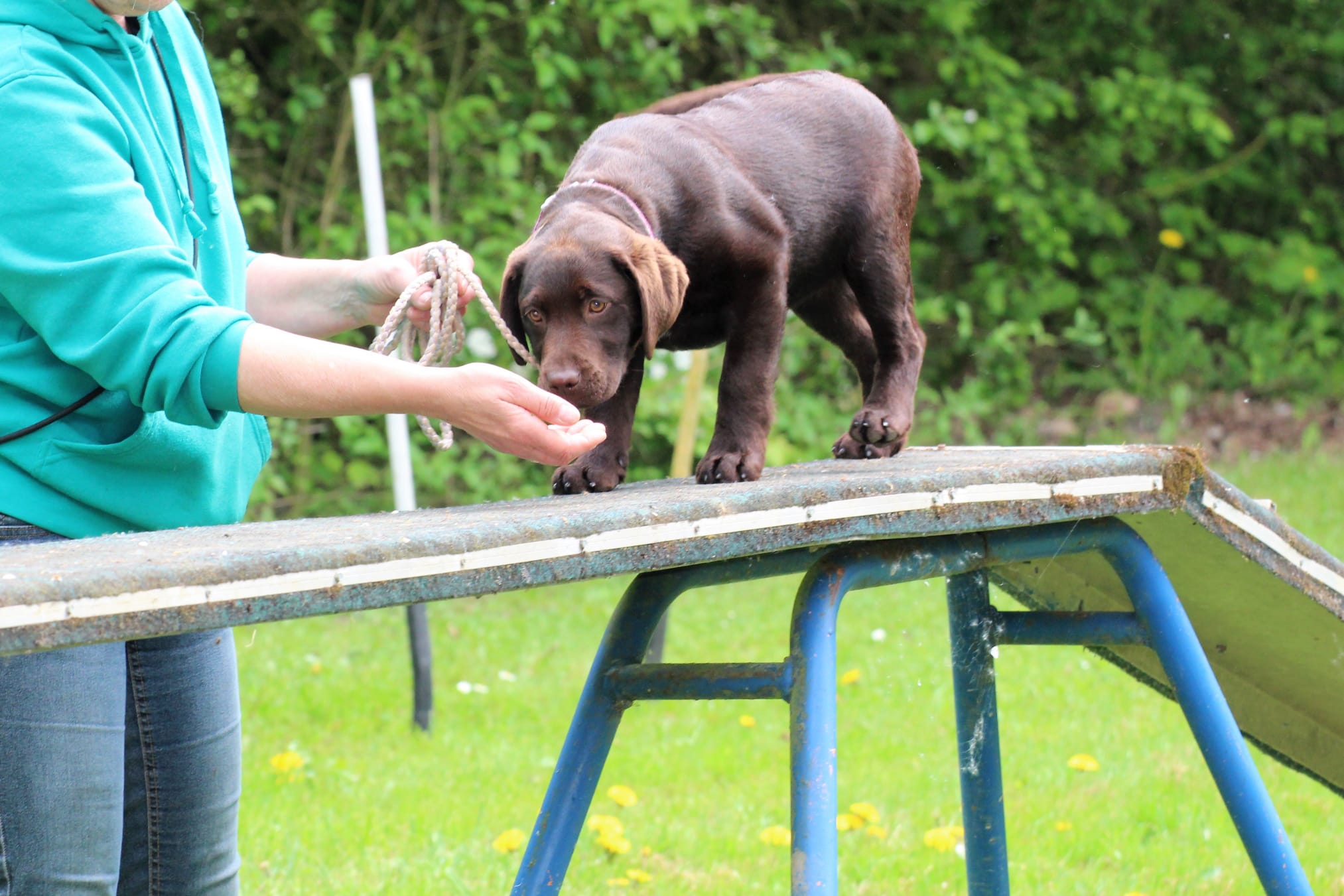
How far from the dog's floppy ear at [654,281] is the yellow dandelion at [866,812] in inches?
49.5

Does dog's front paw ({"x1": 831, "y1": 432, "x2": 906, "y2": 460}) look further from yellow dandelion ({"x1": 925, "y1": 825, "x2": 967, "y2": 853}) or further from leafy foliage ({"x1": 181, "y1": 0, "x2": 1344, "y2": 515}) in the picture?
leafy foliage ({"x1": 181, "y1": 0, "x2": 1344, "y2": 515})

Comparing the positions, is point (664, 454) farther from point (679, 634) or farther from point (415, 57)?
point (415, 57)

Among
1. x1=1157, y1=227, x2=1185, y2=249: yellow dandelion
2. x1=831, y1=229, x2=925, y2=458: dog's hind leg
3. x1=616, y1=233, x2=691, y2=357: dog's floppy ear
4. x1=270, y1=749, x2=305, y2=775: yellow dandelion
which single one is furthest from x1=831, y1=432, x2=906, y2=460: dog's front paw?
x1=1157, y1=227, x2=1185, y2=249: yellow dandelion

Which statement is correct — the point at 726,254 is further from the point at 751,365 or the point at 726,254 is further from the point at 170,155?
the point at 170,155

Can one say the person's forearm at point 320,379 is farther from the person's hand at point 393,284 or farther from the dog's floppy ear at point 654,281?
the dog's floppy ear at point 654,281

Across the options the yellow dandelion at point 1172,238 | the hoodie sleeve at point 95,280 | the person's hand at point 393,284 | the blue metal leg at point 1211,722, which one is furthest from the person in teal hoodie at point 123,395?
the yellow dandelion at point 1172,238

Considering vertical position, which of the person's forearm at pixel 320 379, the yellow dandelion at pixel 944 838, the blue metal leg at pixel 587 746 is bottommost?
the yellow dandelion at pixel 944 838

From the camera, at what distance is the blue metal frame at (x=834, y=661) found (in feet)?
5.51

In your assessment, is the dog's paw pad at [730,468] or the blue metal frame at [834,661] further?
the dog's paw pad at [730,468]

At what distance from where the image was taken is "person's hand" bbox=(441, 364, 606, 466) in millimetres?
1562

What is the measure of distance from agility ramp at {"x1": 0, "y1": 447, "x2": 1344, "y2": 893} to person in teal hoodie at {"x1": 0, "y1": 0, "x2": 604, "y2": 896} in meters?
0.17

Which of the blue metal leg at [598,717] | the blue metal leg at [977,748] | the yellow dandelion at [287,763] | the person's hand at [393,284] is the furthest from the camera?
the yellow dandelion at [287,763]

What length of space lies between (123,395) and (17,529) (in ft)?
0.64

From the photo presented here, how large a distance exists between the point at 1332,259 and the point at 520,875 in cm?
→ 747
